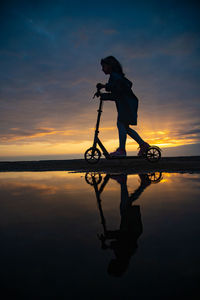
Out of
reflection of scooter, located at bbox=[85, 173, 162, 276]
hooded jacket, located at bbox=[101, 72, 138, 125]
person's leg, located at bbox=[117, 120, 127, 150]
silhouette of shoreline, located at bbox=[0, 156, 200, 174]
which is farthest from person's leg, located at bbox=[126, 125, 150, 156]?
reflection of scooter, located at bbox=[85, 173, 162, 276]

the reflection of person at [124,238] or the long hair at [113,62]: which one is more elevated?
the long hair at [113,62]

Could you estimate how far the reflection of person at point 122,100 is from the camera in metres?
7.39

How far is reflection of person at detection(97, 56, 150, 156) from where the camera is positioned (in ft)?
24.2

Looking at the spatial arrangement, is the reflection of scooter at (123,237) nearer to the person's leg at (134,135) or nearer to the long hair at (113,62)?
the person's leg at (134,135)

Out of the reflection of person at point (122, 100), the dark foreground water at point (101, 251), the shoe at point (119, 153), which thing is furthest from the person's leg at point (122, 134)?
the dark foreground water at point (101, 251)

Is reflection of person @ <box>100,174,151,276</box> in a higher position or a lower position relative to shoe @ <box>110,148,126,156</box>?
lower

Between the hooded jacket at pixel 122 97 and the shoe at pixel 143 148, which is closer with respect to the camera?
the hooded jacket at pixel 122 97

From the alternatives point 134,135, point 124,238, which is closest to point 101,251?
point 124,238

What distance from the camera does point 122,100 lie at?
7547 mm

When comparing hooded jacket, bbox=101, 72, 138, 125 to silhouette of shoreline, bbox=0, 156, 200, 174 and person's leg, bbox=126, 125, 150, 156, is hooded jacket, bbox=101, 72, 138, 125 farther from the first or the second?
silhouette of shoreline, bbox=0, 156, 200, 174

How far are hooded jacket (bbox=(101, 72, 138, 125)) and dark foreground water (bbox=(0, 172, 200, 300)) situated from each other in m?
5.51

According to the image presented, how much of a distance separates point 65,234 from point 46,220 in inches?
17.5

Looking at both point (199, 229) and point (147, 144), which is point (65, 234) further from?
point (147, 144)

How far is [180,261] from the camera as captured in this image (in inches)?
42.3
